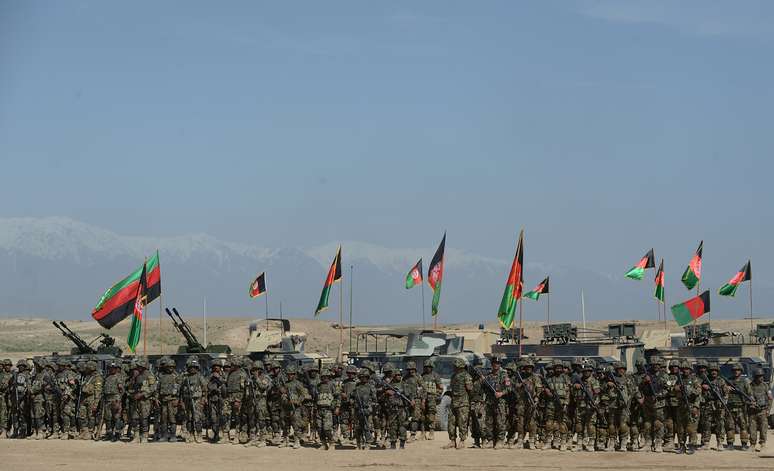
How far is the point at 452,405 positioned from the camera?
2108 centimetres

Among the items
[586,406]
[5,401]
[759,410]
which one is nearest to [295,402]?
[586,406]

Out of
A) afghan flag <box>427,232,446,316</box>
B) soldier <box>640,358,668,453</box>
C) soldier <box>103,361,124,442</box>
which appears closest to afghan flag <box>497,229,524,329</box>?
afghan flag <box>427,232,446,316</box>

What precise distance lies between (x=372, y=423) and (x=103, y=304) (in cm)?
1128

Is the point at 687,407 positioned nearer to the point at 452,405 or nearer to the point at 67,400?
the point at 452,405

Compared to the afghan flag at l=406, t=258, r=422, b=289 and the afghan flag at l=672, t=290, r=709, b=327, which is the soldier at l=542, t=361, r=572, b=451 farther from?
the afghan flag at l=406, t=258, r=422, b=289

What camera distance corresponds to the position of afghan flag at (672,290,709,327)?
105ft

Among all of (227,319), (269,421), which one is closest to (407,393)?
(269,421)

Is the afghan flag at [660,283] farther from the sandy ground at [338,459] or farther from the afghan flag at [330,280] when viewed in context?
the sandy ground at [338,459]

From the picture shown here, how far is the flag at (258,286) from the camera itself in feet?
135

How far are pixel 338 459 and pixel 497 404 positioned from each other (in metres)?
2.96

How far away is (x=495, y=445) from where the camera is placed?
21.1 m

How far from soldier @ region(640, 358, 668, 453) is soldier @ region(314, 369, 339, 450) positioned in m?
5.19

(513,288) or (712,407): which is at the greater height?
(513,288)

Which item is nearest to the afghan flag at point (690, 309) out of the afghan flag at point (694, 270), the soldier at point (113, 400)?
the afghan flag at point (694, 270)
